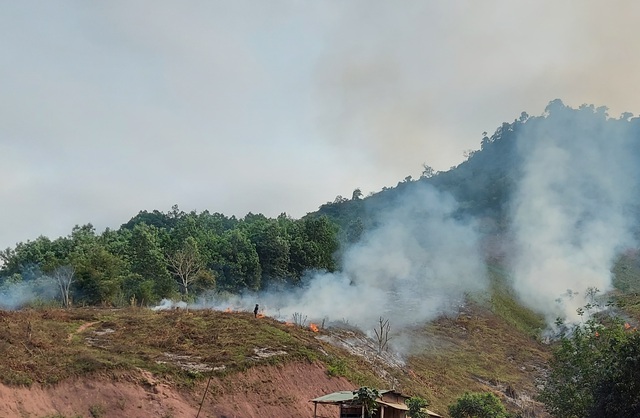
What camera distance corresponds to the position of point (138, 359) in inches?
1179

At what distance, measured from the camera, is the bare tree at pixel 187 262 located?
5462 centimetres

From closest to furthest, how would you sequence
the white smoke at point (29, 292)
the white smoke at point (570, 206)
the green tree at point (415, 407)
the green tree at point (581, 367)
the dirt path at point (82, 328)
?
the green tree at point (581, 367), the green tree at point (415, 407), the dirt path at point (82, 328), the white smoke at point (29, 292), the white smoke at point (570, 206)

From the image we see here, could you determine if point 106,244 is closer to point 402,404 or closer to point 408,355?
point 408,355

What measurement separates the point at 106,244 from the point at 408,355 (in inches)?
1376

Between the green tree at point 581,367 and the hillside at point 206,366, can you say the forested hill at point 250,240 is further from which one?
the green tree at point 581,367

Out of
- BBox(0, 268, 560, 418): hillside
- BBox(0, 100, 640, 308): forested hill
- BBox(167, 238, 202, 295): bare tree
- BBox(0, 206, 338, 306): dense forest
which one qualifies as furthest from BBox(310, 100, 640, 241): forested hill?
BBox(0, 268, 560, 418): hillside

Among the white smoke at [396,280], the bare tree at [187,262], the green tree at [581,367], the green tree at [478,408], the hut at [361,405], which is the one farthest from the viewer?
the white smoke at [396,280]

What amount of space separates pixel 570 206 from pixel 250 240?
2096 inches

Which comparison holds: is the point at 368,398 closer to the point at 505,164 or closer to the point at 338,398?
the point at 338,398

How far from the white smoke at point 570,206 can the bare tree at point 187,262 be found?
126 feet

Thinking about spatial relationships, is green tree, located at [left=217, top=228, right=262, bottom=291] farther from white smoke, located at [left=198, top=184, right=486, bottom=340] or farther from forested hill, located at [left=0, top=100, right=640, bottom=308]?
white smoke, located at [left=198, top=184, right=486, bottom=340]

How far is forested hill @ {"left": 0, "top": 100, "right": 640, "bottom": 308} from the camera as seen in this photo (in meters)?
50.8

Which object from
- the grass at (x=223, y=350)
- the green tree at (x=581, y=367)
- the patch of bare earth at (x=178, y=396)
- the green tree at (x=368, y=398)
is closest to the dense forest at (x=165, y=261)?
the grass at (x=223, y=350)

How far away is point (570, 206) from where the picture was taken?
9200cm
